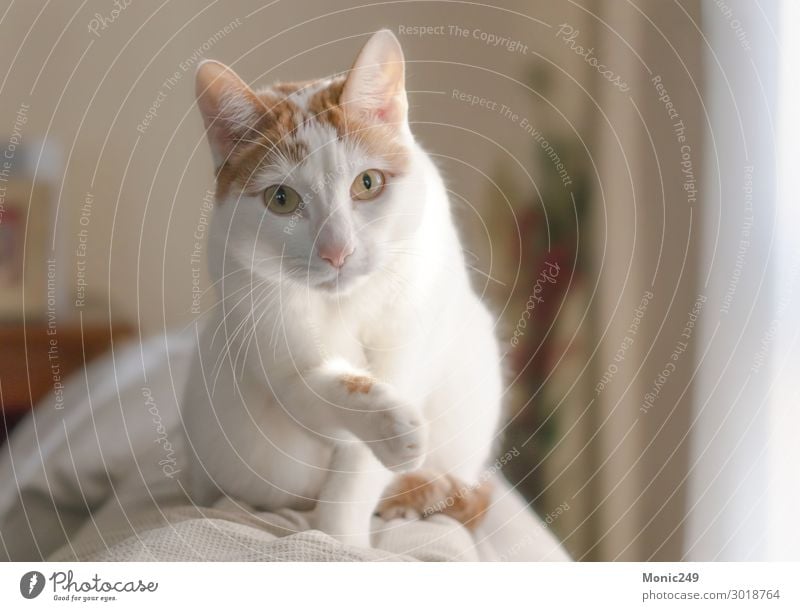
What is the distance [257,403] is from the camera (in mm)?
671

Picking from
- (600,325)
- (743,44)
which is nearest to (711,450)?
(600,325)

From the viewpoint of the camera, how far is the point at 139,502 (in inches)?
27.6

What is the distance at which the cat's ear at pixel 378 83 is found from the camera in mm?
636

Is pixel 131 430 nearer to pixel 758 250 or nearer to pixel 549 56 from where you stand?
pixel 549 56
